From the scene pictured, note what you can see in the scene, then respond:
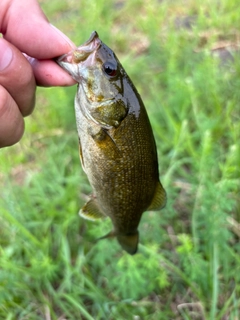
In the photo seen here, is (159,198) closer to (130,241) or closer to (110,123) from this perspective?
(130,241)

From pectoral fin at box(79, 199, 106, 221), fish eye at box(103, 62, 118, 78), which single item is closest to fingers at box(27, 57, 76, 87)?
fish eye at box(103, 62, 118, 78)

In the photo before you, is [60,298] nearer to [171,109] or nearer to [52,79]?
[52,79]

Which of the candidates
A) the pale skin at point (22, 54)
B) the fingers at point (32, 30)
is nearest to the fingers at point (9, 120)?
the pale skin at point (22, 54)

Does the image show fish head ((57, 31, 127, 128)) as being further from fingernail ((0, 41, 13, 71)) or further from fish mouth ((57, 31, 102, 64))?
fingernail ((0, 41, 13, 71))

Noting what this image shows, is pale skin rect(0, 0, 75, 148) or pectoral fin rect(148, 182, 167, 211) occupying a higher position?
pale skin rect(0, 0, 75, 148)

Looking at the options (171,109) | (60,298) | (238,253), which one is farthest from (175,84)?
(60,298)

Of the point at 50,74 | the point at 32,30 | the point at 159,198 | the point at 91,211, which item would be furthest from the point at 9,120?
the point at 159,198
